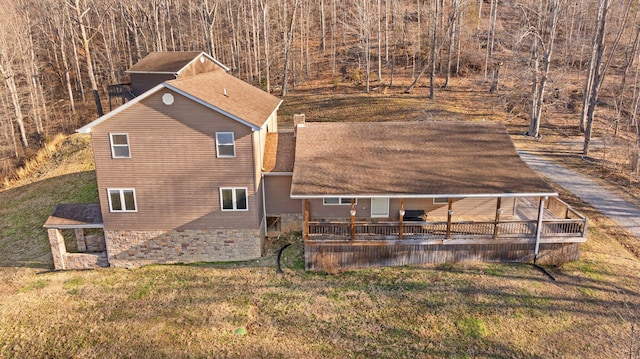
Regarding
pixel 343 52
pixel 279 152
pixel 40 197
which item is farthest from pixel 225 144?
pixel 343 52

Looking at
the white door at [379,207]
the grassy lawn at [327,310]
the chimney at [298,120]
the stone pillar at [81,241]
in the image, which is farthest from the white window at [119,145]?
the white door at [379,207]

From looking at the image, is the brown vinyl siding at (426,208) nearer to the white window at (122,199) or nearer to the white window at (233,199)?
the white window at (233,199)

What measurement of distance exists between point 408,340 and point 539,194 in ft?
24.9

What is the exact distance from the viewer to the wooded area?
3656 cm

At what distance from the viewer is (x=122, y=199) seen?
1820cm

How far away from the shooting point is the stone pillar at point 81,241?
2002 centimetres

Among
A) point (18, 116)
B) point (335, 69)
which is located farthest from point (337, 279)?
point (335, 69)

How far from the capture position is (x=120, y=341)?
1423 cm

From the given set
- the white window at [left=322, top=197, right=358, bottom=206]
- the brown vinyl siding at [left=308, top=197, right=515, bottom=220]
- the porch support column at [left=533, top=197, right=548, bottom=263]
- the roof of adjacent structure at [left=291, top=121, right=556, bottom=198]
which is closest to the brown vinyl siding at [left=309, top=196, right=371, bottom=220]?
the brown vinyl siding at [left=308, top=197, right=515, bottom=220]

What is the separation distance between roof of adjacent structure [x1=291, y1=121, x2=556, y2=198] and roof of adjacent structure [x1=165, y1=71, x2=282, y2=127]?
2.49 m

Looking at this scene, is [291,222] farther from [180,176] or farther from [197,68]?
[197,68]

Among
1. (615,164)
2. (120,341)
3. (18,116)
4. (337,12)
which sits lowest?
(120,341)

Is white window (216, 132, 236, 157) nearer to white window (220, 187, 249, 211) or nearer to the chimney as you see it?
white window (220, 187, 249, 211)

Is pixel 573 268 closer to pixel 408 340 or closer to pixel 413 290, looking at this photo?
pixel 413 290
